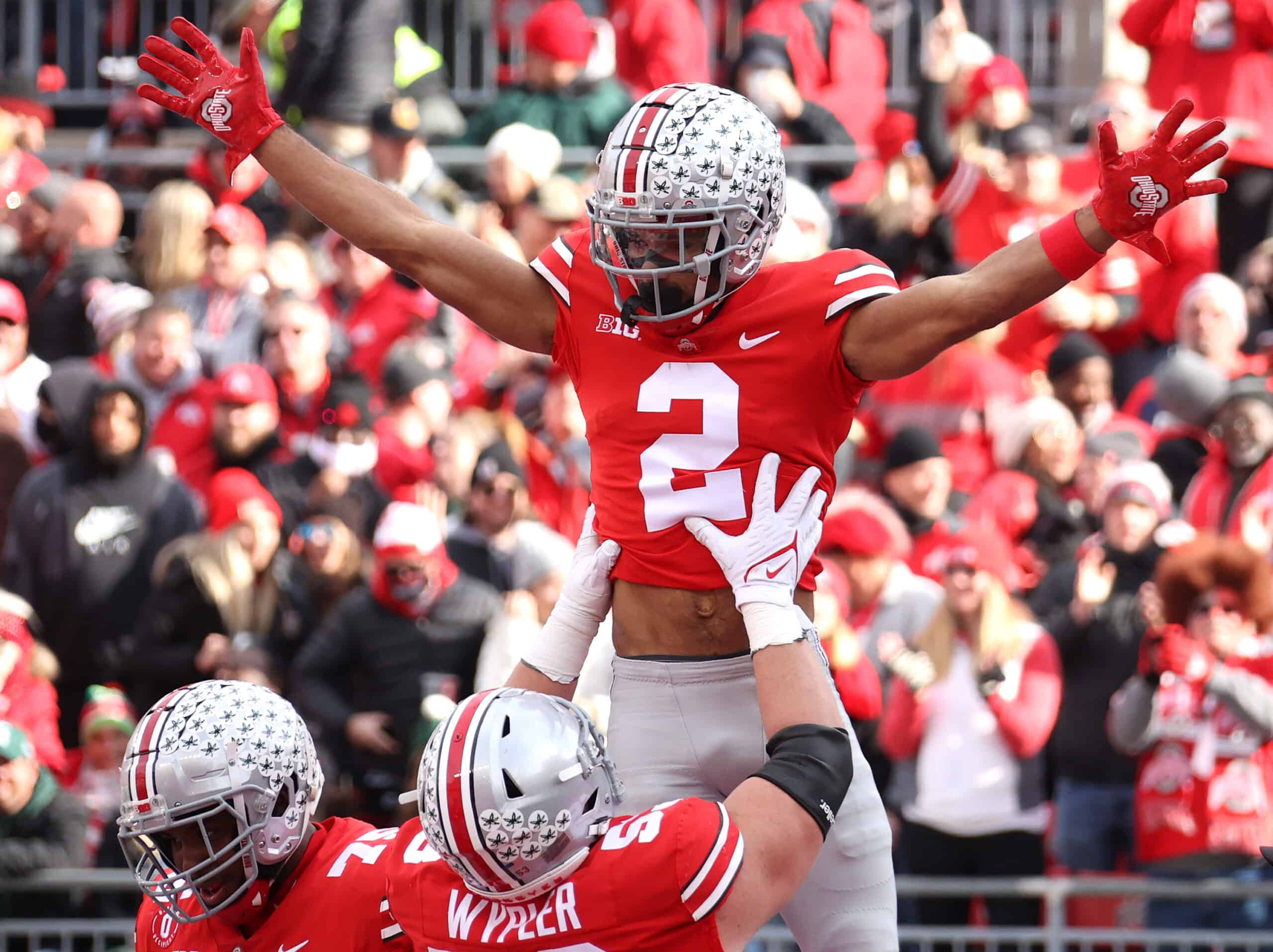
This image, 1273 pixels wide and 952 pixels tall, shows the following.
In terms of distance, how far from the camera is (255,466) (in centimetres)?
790

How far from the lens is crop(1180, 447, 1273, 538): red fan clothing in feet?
22.5

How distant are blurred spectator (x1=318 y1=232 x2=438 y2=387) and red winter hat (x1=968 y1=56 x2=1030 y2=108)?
2581mm

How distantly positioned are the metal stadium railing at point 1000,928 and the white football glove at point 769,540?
7.91 feet

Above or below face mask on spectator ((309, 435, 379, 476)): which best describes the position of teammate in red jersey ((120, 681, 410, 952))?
below

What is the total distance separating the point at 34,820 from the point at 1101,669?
3.39m

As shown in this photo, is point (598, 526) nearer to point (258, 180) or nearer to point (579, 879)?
point (579, 879)

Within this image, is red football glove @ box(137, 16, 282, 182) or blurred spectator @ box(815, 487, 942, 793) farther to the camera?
blurred spectator @ box(815, 487, 942, 793)

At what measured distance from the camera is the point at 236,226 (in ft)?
29.3

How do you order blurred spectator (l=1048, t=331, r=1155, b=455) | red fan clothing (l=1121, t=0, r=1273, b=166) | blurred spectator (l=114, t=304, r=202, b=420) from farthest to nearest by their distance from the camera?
red fan clothing (l=1121, t=0, r=1273, b=166) → blurred spectator (l=114, t=304, r=202, b=420) → blurred spectator (l=1048, t=331, r=1155, b=455)

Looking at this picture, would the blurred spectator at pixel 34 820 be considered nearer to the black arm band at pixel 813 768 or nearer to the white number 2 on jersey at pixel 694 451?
the white number 2 on jersey at pixel 694 451

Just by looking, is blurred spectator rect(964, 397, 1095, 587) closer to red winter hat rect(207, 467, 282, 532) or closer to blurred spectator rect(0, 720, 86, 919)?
red winter hat rect(207, 467, 282, 532)

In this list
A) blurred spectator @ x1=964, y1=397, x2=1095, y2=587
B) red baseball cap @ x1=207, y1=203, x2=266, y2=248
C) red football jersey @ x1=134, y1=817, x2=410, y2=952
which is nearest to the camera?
red football jersey @ x1=134, y1=817, x2=410, y2=952

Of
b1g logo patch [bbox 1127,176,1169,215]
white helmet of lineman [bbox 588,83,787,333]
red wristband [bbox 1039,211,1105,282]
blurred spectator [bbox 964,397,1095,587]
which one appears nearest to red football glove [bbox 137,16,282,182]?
white helmet of lineman [bbox 588,83,787,333]

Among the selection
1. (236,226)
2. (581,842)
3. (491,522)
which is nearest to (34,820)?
(491,522)
